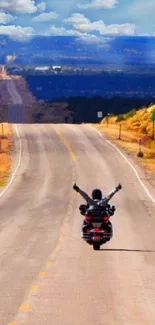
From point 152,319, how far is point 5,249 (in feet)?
25.2

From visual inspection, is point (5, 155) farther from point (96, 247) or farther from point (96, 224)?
point (96, 224)

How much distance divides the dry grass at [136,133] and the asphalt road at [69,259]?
13165 millimetres

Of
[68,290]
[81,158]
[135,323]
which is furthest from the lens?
[81,158]

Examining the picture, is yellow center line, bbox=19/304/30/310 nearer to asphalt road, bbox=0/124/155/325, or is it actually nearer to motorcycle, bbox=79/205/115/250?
asphalt road, bbox=0/124/155/325

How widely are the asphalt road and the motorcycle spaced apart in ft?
2.17

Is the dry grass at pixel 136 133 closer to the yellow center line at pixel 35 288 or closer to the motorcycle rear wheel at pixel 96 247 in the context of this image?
the motorcycle rear wheel at pixel 96 247

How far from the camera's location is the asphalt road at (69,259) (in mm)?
11586

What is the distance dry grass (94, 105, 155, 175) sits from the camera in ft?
180

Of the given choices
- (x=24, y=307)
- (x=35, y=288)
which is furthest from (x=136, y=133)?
(x=24, y=307)

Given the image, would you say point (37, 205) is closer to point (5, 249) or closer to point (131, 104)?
point (5, 249)

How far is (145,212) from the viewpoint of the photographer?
28.8 meters

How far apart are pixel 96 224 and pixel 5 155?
38524 millimetres

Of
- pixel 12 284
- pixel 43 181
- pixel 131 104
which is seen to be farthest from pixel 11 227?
pixel 131 104

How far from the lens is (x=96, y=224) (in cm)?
1602
